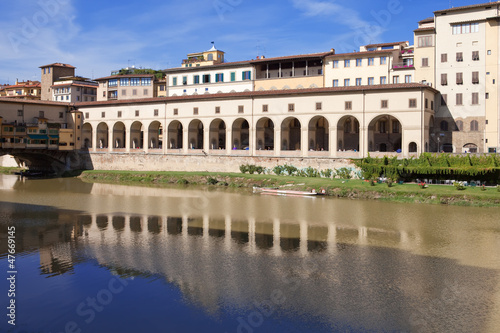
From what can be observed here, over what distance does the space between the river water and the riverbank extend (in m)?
2.84

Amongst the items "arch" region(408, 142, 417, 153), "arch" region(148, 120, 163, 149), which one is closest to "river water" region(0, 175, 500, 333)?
"arch" region(408, 142, 417, 153)

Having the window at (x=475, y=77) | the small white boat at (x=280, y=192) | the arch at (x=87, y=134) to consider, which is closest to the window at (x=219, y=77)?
the arch at (x=87, y=134)

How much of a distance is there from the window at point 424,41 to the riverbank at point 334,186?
16.9m

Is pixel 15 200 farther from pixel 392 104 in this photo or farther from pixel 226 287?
pixel 392 104

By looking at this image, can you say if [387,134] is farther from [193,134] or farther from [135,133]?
[135,133]

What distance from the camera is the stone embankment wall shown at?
43500mm

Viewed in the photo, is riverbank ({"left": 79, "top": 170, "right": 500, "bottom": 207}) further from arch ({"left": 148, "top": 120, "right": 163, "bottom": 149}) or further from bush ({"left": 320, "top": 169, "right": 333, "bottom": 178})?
arch ({"left": 148, "top": 120, "right": 163, "bottom": 149})

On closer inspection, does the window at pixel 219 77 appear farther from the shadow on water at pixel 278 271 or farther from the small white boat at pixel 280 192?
the shadow on water at pixel 278 271

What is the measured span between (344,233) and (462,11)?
32.0m

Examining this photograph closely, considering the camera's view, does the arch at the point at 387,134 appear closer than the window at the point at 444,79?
No

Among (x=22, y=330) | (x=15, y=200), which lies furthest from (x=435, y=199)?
(x=15, y=200)

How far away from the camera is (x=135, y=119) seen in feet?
184

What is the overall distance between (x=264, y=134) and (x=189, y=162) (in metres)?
9.64

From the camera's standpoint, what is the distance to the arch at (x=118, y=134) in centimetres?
5831
